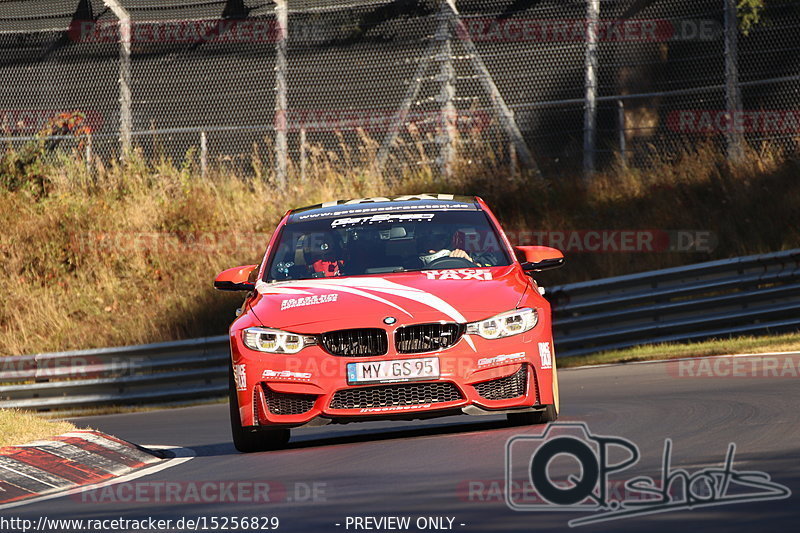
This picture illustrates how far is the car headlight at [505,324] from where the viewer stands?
8.34 meters

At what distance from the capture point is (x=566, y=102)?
18562mm

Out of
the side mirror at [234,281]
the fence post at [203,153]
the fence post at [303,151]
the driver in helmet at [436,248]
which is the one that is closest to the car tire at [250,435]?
the side mirror at [234,281]

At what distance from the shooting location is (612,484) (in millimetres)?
6430

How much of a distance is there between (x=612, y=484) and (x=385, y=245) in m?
3.57

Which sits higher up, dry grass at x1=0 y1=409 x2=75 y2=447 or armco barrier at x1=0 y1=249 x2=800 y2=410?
dry grass at x1=0 y1=409 x2=75 y2=447

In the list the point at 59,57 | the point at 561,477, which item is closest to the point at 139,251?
Result: the point at 59,57

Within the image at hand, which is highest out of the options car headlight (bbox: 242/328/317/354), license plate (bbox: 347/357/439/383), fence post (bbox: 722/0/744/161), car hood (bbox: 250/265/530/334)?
fence post (bbox: 722/0/744/161)

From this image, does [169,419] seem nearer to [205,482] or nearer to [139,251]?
[205,482]

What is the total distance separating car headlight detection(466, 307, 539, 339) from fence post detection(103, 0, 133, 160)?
1302 cm

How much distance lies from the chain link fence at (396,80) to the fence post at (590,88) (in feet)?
0.09

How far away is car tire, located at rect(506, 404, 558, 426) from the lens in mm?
8711

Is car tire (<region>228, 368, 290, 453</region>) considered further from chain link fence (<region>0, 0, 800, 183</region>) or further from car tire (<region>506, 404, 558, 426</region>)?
chain link fence (<region>0, 0, 800, 183</region>)

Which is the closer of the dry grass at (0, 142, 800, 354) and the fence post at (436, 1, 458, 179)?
the dry grass at (0, 142, 800, 354)

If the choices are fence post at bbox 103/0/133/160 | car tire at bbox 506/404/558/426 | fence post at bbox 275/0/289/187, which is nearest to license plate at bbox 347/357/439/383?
car tire at bbox 506/404/558/426
